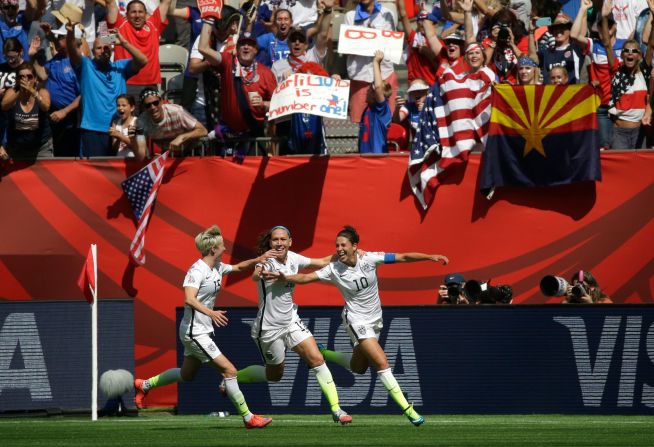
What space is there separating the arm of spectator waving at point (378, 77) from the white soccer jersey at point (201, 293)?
4321mm

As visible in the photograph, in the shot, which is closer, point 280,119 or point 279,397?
point 279,397

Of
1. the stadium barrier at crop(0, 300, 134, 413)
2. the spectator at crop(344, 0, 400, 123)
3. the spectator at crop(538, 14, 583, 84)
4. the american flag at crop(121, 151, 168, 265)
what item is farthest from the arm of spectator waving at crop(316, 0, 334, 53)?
the stadium barrier at crop(0, 300, 134, 413)

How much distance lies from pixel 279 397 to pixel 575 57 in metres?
6.27

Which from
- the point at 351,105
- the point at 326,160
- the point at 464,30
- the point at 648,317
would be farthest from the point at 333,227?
the point at 648,317

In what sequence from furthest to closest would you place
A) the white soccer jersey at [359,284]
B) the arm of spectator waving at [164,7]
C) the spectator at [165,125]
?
1. the arm of spectator waving at [164,7]
2. the spectator at [165,125]
3. the white soccer jersey at [359,284]

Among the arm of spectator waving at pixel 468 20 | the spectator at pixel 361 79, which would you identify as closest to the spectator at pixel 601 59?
the arm of spectator waving at pixel 468 20

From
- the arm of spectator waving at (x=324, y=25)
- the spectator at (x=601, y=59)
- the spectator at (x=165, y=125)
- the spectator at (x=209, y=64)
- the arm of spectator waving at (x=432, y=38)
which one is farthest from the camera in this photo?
the arm of spectator waving at (x=324, y=25)

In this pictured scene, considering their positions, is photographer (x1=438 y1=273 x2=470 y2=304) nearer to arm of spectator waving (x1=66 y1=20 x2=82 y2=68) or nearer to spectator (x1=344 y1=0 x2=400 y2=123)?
spectator (x1=344 y1=0 x2=400 y2=123)

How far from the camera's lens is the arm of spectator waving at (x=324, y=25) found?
1861 centimetres

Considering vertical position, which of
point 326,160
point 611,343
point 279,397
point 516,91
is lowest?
point 279,397

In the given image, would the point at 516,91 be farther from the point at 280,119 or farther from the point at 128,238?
the point at 128,238

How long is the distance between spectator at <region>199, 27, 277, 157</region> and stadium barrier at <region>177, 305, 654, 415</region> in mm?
2932

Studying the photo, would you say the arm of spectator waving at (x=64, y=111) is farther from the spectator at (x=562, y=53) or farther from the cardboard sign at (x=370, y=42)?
the spectator at (x=562, y=53)

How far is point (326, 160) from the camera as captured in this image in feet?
59.1
